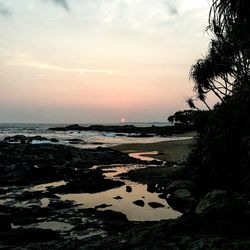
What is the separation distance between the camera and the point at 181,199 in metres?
12.2

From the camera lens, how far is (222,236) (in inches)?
223

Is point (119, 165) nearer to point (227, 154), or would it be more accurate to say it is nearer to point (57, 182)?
point (57, 182)

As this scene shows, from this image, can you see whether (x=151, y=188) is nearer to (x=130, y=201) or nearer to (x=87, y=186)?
(x=87, y=186)

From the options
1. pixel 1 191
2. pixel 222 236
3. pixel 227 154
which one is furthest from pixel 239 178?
pixel 1 191

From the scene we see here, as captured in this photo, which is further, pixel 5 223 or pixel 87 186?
pixel 87 186

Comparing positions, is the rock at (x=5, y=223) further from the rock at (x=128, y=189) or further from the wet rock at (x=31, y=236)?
the rock at (x=128, y=189)

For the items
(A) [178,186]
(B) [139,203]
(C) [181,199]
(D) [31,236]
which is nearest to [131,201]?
(B) [139,203]

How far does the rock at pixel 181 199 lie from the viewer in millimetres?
11656

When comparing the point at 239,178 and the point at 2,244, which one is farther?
the point at 239,178

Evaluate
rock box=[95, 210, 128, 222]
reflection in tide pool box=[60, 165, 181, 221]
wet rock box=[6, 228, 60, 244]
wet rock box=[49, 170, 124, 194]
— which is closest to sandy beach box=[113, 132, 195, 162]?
wet rock box=[49, 170, 124, 194]

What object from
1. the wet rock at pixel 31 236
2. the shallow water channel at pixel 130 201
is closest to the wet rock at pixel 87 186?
the shallow water channel at pixel 130 201

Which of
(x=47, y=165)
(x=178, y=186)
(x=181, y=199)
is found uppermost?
(x=178, y=186)

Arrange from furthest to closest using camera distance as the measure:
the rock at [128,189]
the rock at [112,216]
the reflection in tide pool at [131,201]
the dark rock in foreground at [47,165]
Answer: the dark rock in foreground at [47,165] < the rock at [128,189] < the reflection in tide pool at [131,201] < the rock at [112,216]

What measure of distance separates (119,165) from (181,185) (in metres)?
11.2
